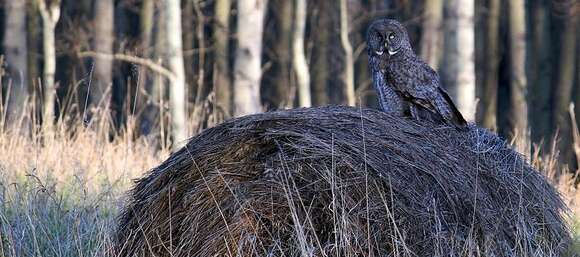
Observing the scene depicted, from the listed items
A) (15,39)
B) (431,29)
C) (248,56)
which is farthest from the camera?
(431,29)

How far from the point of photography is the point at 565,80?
21.9 meters

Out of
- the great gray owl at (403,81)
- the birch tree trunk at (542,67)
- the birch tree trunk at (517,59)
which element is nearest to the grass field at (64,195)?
the great gray owl at (403,81)

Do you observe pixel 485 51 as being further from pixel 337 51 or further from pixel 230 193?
pixel 230 193

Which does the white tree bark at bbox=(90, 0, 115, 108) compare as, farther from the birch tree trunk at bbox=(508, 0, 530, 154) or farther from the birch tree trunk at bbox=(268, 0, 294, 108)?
the birch tree trunk at bbox=(508, 0, 530, 154)

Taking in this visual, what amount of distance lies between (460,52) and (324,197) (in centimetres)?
785

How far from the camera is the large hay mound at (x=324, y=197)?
19.8ft

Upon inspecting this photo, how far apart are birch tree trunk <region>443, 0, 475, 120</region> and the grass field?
2739 mm

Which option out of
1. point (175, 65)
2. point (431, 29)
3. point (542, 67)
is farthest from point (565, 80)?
point (175, 65)

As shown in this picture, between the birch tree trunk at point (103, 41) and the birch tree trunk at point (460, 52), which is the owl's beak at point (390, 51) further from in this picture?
the birch tree trunk at point (103, 41)

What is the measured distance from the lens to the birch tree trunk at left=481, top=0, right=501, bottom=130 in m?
23.0

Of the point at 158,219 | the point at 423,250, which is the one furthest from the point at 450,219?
the point at 158,219

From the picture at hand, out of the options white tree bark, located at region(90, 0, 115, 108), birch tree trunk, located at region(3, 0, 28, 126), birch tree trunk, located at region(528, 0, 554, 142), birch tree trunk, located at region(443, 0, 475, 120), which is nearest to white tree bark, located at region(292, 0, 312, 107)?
white tree bark, located at region(90, 0, 115, 108)

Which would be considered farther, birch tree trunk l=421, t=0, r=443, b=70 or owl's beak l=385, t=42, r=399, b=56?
birch tree trunk l=421, t=0, r=443, b=70

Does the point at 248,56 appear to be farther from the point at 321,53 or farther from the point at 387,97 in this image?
the point at 321,53
